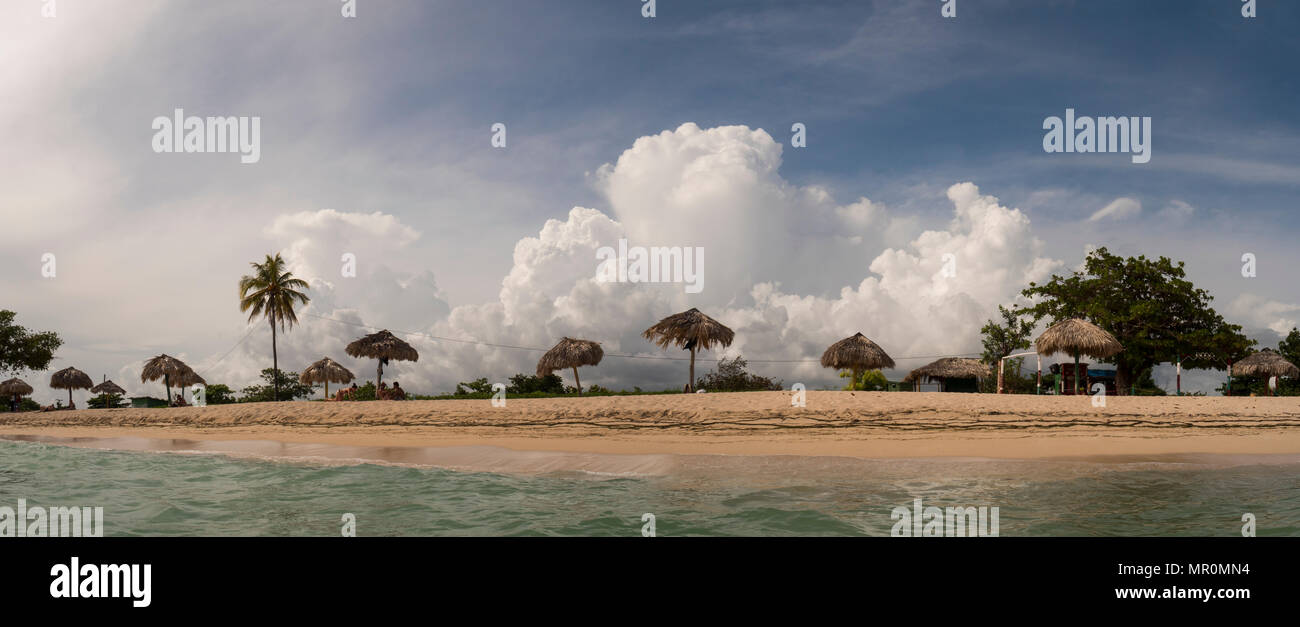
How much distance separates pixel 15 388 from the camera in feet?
130

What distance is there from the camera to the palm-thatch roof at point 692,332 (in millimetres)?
25516

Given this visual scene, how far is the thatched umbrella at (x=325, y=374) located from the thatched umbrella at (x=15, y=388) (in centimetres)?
2001

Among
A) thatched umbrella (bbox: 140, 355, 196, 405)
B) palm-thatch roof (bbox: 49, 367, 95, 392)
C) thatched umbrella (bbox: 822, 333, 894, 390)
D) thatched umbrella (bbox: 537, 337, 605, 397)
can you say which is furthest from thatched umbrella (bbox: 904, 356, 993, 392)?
palm-thatch roof (bbox: 49, 367, 95, 392)

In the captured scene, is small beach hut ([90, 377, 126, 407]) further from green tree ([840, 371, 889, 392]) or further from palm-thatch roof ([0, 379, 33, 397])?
green tree ([840, 371, 889, 392])

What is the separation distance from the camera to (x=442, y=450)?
1502 centimetres

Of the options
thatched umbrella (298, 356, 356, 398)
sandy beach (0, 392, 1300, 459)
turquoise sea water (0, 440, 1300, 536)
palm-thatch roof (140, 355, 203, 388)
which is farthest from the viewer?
palm-thatch roof (140, 355, 203, 388)

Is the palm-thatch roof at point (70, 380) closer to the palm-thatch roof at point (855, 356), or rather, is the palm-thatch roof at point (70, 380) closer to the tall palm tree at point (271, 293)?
the tall palm tree at point (271, 293)

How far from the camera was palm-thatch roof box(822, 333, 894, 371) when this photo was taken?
24984mm

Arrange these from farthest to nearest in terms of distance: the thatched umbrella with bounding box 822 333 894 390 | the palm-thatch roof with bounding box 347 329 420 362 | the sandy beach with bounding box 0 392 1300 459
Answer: the palm-thatch roof with bounding box 347 329 420 362 < the thatched umbrella with bounding box 822 333 894 390 < the sandy beach with bounding box 0 392 1300 459

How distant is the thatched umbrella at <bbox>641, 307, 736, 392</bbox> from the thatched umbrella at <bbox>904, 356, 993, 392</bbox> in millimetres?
16361

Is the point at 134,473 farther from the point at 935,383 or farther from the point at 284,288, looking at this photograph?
the point at 935,383

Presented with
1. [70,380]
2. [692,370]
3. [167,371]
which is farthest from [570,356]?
[70,380]
